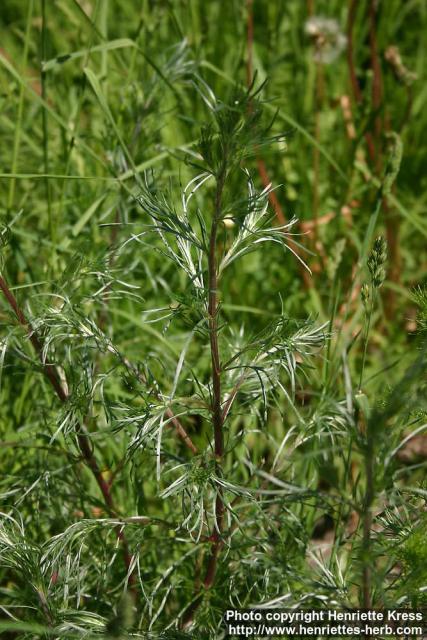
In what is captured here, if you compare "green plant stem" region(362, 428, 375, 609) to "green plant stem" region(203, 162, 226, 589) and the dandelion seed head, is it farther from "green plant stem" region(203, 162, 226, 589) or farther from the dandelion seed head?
the dandelion seed head

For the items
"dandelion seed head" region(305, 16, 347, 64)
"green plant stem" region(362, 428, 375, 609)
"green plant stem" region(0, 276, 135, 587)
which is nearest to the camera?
"green plant stem" region(362, 428, 375, 609)

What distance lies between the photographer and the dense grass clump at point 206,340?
4.22 ft

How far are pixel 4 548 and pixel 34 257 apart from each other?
4.11ft

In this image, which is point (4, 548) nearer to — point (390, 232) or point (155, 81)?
point (155, 81)

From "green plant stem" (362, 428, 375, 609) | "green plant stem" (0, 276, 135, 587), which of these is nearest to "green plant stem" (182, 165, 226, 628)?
"green plant stem" (0, 276, 135, 587)

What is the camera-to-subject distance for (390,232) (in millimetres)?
2615

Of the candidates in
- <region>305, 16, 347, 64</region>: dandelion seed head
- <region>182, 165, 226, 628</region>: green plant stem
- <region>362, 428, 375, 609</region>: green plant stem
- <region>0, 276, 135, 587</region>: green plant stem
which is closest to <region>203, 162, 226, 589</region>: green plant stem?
<region>182, 165, 226, 628</region>: green plant stem

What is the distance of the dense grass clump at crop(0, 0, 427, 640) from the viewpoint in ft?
4.22

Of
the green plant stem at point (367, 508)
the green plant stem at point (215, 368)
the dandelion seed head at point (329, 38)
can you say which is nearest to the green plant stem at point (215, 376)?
the green plant stem at point (215, 368)

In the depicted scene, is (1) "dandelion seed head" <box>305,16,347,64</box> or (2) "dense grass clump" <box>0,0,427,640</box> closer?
(2) "dense grass clump" <box>0,0,427,640</box>

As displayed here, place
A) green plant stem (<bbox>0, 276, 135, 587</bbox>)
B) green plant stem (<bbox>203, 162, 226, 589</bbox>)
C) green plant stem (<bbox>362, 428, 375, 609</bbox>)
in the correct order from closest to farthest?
green plant stem (<bbox>362, 428, 375, 609</bbox>)
green plant stem (<bbox>203, 162, 226, 589</bbox>)
green plant stem (<bbox>0, 276, 135, 587</bbox>)

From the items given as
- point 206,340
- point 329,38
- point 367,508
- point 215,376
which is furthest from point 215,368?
point 329,38

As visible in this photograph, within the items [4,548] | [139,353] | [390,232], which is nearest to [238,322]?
[139,353]

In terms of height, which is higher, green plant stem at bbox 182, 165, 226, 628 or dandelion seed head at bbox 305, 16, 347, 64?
dandelion seed head at bbox 305, 16, 347, 64
